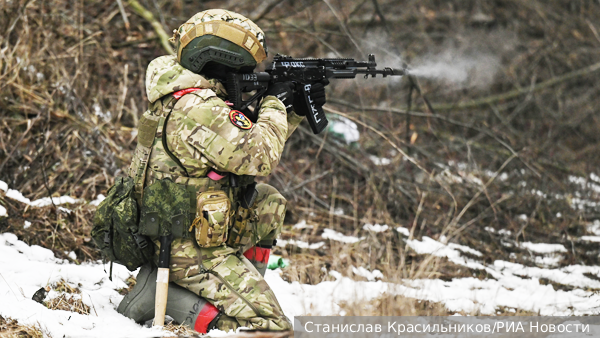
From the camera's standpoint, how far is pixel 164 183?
2.97m

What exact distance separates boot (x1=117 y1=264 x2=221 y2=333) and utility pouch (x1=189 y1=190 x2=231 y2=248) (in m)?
0.29

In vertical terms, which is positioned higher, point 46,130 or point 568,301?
point 46,130

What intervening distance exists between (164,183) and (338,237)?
7.54 ft

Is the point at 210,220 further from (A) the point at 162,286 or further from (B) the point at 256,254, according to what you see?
(B) the point at 256,254

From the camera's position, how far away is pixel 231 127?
2.87 m

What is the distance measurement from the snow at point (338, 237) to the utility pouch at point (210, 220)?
2044mm

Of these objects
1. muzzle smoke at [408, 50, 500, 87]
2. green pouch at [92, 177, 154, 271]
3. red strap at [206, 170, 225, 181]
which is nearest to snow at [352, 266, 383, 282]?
red strap at [206, 170, 225, 181]

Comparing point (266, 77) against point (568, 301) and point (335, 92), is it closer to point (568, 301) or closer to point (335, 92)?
point (568, 301)

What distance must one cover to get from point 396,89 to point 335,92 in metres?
1.52

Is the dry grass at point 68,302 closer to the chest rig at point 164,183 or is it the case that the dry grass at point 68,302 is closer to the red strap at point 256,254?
the chest rig at point 164,183

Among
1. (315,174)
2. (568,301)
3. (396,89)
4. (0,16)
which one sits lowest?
(568,301)

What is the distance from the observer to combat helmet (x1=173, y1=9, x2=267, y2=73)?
9.59ft

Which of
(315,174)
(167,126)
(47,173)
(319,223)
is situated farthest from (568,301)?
(47,173)

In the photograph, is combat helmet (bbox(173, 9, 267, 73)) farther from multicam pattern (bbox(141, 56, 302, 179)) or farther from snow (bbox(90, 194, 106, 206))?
snow (bbox(90, 194, 106, 206))
